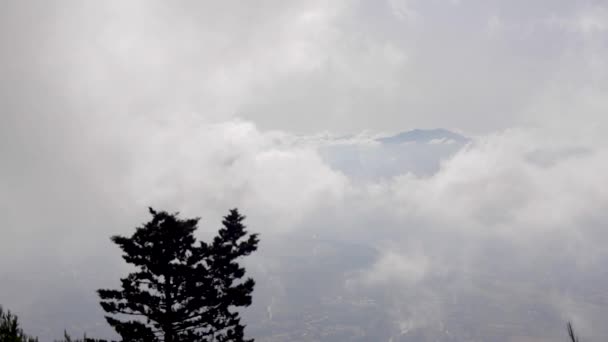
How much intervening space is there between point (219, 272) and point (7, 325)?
21706 mm

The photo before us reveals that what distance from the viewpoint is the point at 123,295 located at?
1210 inches

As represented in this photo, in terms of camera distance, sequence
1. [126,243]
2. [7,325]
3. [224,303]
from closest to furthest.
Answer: [126,243] < [224,303] < [7,325]

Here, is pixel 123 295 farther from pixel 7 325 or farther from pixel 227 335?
pixel 7 325

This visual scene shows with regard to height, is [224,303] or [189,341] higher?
[224,303]

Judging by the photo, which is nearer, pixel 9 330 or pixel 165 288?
pixel 165 288

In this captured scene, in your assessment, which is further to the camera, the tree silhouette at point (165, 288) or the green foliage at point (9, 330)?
the green foliage at point (9, 330)

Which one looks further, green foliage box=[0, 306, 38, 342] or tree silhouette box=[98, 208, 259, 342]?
green foliage box=[0, 306, 38, 342]

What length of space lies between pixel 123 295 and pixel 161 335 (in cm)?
388

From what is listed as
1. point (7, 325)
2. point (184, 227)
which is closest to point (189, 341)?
point (184, 227)

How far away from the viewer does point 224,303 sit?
32875 millimetres

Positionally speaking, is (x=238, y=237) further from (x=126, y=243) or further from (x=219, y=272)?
(x=126, y=243)

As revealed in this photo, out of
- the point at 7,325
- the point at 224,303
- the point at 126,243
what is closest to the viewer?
the point at 126,243

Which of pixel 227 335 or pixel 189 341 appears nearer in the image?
pixel 189 341

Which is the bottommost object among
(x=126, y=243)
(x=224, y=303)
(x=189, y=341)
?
(x=189, y=341)
